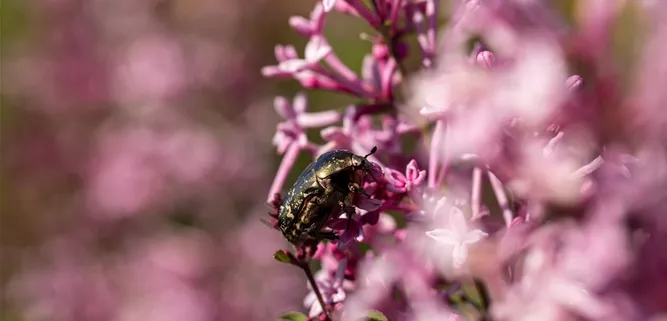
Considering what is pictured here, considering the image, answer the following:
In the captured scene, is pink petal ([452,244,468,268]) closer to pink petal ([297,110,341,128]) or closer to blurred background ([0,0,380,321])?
pink petal ([297,110,341,128])

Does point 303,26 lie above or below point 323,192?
above

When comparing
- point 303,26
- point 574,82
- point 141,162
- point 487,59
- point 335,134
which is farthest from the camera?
point 141,162

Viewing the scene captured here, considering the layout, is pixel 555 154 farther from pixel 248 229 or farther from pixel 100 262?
pixel 100 262

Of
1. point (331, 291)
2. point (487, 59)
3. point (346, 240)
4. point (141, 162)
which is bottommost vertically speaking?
point (141, 162)

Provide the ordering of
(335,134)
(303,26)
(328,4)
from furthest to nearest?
1. (303,26)
2. (335,134)
3. (328,4)

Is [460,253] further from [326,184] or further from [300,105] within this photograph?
[300,105]

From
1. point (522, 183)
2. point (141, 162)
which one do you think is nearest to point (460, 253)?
point (522, 183)

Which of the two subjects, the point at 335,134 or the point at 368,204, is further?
the point at 335,134
